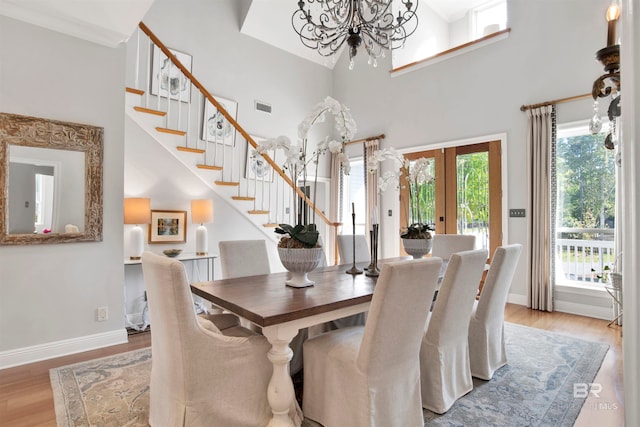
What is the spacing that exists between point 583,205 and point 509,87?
1780 millimetres

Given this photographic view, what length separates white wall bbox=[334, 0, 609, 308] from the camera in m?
4.18

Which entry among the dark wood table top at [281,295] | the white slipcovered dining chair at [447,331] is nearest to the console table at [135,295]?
the dark wood table top at [281,295]

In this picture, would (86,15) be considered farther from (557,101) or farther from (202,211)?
(557,101)

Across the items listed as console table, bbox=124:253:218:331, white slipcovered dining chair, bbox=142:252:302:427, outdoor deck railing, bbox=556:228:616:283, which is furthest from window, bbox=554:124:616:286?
console table, bbox=124:253:218:331

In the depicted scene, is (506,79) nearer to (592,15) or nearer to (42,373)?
(592,15)

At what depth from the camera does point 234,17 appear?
5.69m

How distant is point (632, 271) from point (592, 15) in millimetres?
5190

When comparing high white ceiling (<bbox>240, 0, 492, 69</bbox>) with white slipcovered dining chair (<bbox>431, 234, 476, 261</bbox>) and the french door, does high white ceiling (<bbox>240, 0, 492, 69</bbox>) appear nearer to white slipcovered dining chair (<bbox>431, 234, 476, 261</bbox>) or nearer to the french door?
the french door

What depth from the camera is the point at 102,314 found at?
307 cm

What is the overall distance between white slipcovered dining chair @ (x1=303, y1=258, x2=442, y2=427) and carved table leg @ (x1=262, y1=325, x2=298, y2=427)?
200 millimetres

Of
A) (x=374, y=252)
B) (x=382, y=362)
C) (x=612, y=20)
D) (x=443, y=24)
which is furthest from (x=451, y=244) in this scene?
(x=443, y=24)

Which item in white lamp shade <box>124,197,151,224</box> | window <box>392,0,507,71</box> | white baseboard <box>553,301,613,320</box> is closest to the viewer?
white lamp shade <box>124,197,151,224</box>

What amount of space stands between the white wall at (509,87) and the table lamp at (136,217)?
12.6ft

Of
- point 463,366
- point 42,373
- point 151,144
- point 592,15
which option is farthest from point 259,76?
point 463,366
